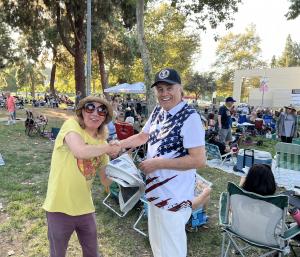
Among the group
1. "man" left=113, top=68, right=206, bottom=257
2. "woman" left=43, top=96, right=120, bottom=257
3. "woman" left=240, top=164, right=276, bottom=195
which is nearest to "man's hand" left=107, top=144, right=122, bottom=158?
"woman" left=43, top=96, right=120, bottom=257

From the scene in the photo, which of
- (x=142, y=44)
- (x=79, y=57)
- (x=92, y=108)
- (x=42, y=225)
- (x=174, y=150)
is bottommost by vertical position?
(x=42, y=225)

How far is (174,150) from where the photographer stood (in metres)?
2.25

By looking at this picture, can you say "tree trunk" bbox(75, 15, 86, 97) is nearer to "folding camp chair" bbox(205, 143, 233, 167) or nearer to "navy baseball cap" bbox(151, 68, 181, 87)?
"folding camp chair" bbox(205, 143, 233, 167)

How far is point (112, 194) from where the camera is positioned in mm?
5918

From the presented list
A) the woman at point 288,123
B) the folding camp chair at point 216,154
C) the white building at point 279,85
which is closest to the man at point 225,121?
the folding camp chair at point 216,154

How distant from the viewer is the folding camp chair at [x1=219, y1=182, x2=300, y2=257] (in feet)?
10.7

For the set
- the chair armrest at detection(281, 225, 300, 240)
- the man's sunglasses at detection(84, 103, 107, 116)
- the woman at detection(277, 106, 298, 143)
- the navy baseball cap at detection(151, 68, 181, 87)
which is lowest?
the chair armrest at detection(281, 225, 300, 240)

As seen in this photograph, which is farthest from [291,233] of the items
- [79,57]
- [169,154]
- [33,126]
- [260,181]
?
[79,57]

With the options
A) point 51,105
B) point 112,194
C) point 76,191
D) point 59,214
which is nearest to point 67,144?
point 76,191

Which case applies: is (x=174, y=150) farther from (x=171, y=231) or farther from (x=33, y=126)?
(x=33, y=126)

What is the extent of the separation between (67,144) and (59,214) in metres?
0.54

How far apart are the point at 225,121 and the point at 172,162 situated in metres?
8.43

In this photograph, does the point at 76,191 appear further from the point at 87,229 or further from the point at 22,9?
the point at 22,9

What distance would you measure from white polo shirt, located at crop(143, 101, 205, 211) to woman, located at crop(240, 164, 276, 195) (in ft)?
4.61
